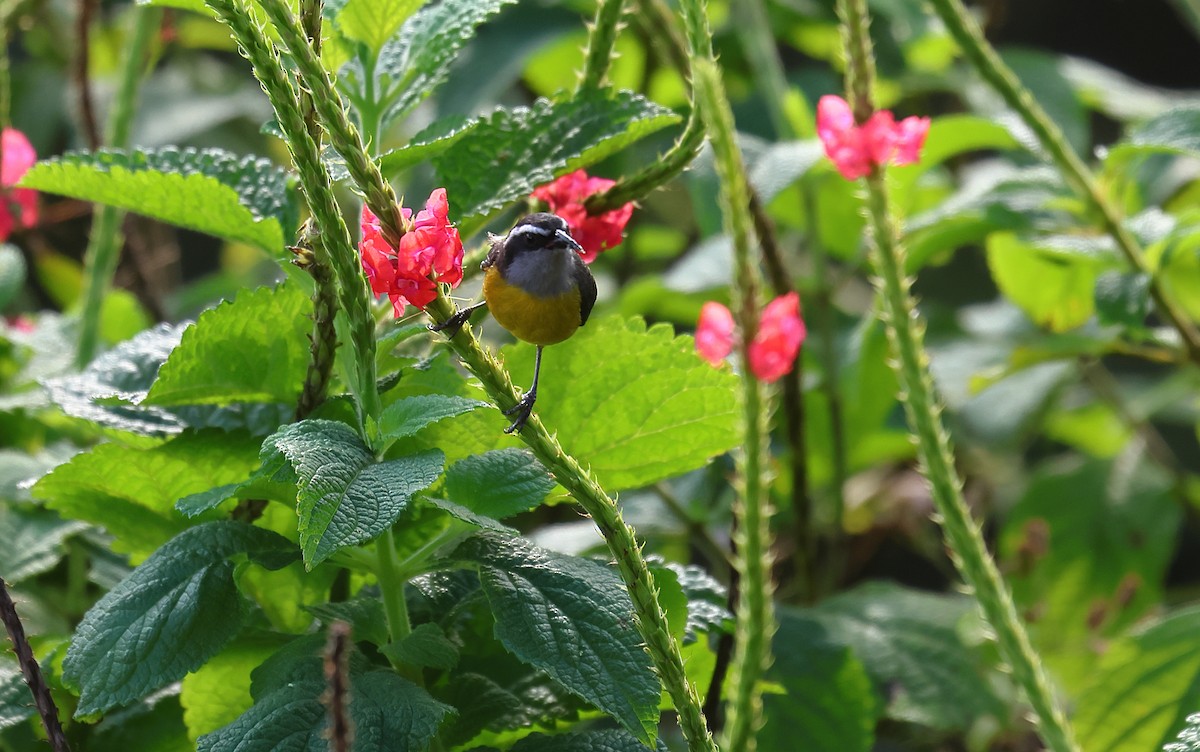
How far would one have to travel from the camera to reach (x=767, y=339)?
1.43 feet

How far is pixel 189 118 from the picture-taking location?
73.4 inches

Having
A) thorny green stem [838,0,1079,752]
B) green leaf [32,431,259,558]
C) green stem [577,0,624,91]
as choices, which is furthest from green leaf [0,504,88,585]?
thorny green stem [838,0,1079,752]

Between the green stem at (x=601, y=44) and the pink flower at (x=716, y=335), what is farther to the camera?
the green stem at (x=601, y=44)

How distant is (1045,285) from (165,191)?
3.26 feet

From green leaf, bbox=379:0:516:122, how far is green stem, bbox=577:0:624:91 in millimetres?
55

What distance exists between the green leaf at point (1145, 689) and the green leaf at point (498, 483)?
586mm

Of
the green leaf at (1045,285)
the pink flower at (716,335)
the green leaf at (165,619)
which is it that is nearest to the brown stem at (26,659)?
the green leaf at (165,619)

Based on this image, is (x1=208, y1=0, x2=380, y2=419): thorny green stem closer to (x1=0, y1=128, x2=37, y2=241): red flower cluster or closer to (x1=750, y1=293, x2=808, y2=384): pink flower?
(x1=750, y1=293, x2=808, y2=384): pink flower

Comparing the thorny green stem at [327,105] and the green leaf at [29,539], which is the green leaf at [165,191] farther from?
the green leaf at [29,539]

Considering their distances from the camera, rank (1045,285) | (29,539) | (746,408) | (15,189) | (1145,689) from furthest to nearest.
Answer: (1045,285) → (15,189) → (1145,689) → (29,539) → (746,408)

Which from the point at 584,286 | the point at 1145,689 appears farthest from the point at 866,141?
the point at 1145,689

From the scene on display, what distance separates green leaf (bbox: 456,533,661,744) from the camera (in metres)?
0.52

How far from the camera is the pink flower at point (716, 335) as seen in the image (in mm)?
480

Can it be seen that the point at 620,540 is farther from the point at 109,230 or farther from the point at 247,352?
the point at 109,230
